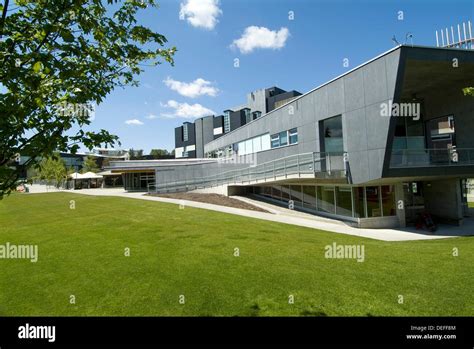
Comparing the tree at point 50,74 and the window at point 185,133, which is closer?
the tree at point 50,74

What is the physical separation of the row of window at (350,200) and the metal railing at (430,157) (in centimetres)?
306

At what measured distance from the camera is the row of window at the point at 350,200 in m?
17.4

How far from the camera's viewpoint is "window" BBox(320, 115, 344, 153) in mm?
17453

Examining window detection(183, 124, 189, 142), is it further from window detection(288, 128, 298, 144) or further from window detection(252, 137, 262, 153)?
window detection(288, 128, 298, 144)

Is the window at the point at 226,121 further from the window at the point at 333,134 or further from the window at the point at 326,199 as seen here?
the window at the point at 333,134

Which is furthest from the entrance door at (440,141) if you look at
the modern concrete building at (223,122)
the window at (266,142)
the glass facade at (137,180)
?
the glass facade at (137,180)

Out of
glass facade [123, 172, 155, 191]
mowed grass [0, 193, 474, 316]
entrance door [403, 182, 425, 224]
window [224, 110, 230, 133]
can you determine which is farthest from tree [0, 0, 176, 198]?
window [224, 110, 230, 133]

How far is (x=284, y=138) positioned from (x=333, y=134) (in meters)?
5.39

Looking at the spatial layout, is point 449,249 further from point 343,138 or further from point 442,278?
point 343,138

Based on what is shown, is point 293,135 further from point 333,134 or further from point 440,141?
point 440,141

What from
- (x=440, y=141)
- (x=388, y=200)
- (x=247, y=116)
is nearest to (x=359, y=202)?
(x=388, y=200)

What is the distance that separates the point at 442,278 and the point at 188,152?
58316 mm

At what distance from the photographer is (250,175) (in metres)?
23.4

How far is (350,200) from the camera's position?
698 inches
